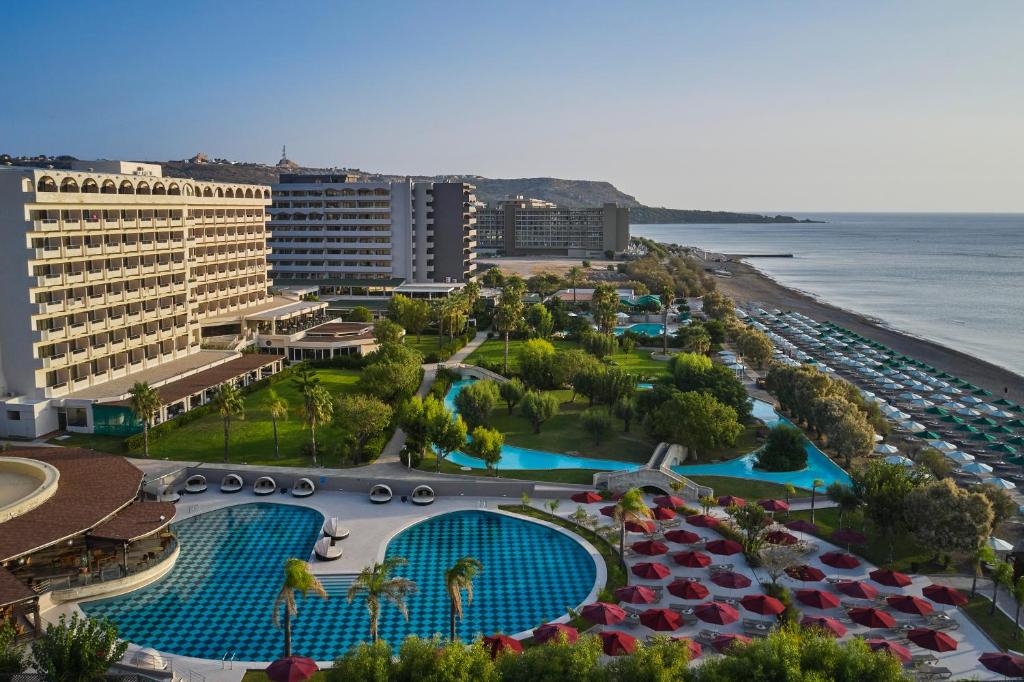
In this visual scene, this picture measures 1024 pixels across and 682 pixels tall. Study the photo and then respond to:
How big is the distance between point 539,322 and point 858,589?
194ft

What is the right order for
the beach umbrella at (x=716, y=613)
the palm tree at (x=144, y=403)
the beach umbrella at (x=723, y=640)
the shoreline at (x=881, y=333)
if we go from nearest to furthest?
1. the beach umbrella at (x=723, y=640)
2. the beach umbrella at (x=716, y=613)
3. the palm tree at (x=144, y=403)
4. the shoreline at (x=881, y=333)

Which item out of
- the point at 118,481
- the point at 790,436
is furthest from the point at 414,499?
the point at 790,436

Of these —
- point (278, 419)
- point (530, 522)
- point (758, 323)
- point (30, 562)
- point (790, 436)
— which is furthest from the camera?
point (758, 323)

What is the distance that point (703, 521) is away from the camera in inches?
A: 1391

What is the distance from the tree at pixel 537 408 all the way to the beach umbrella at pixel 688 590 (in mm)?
24144

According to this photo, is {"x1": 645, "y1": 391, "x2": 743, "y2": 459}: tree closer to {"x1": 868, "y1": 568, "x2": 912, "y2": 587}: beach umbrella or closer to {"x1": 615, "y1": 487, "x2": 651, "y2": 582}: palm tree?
{"x1": 615, "y1": 487, "x2": 651, "y2": 582}: palm tree

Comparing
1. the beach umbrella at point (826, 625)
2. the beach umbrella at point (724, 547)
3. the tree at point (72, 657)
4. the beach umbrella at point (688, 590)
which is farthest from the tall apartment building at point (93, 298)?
the beach umbrella at point (826, 625)

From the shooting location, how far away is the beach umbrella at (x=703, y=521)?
35219mm

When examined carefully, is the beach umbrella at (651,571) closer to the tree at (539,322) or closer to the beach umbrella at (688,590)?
the beach umbrella at (688,590)

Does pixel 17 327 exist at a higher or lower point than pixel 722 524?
higher

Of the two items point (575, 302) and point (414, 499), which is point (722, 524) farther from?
point (575, 302)

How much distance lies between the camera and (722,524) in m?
36.0

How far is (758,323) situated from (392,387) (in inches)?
2566

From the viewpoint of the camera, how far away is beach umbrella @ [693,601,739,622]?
26.5 m
